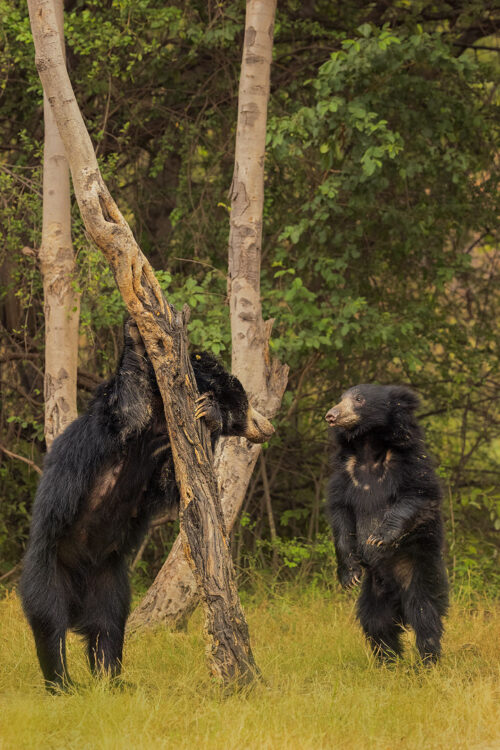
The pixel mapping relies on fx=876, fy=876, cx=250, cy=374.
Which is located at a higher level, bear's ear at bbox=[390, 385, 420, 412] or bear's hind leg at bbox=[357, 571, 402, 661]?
bear's ear at bbox=[390, 385, 420, 412]

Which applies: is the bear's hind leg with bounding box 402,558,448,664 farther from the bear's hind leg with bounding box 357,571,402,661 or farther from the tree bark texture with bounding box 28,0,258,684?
the tree bark texture with bounding box 28,0,258,684

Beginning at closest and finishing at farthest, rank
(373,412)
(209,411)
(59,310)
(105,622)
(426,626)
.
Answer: (209,411) → (105,622) → (426,626) → (373,412) → (59,310)

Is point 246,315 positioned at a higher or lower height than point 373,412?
higher

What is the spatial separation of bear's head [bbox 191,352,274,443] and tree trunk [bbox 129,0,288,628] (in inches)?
52.7

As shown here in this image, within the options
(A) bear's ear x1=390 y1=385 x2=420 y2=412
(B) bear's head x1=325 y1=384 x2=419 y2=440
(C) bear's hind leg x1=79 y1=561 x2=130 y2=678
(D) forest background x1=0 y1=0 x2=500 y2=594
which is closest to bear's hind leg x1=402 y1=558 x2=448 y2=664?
(B) bear's head x1=325 y1=384 x2=419 y2=440

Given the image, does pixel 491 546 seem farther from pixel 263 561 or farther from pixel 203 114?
pixel 203 114

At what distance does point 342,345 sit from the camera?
6.52 meters

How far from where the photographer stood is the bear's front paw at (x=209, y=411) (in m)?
3.80

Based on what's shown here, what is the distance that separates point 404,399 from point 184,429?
166cm

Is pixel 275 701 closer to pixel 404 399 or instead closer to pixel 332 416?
pixel 332 416

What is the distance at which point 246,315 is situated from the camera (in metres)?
5.50

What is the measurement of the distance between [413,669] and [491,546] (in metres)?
3.67

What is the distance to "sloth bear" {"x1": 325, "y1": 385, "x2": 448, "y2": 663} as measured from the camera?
4.48 meters

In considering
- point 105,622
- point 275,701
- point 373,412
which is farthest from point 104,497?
point 373,412
